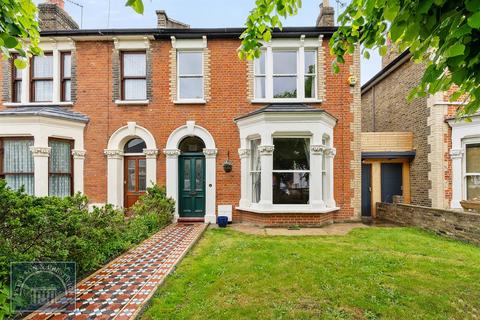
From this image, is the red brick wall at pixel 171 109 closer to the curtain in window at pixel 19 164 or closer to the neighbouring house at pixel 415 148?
the curtain in window at pixel 19 164

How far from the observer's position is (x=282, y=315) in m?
3.30

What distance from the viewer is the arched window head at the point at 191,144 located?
9672mm

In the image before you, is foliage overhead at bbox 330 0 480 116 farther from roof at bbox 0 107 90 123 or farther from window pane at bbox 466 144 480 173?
roof at bbox 0 107 90 123

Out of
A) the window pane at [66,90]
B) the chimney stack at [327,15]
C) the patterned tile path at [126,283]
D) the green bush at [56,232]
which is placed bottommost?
the patterned tile path at [126,283]

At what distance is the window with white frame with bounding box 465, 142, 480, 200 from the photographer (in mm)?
8883

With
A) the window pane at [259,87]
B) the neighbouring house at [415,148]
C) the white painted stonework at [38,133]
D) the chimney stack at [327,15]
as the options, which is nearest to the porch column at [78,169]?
the white painted stonework at [38,133]

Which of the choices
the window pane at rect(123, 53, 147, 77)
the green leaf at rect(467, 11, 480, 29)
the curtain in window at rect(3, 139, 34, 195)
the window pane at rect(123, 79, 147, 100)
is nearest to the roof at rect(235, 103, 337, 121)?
the window pane at rect(123, 79, 147, 100)

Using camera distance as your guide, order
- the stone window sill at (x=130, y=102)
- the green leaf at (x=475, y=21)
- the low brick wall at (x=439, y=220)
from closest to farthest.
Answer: the green leaf at (x=475, y=21) < the low brick wall at (x=439, y=220) < the stone window sill at (x=130, y=102)

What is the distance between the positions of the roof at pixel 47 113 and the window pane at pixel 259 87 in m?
6.16

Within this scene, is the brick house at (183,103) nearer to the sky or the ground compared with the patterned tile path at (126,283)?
nearer to the sky

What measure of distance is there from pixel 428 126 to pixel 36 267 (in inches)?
469

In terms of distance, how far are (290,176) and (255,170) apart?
1.22 meters

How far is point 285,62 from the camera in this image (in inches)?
377

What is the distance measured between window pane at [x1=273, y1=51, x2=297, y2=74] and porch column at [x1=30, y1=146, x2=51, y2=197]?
325 inches
